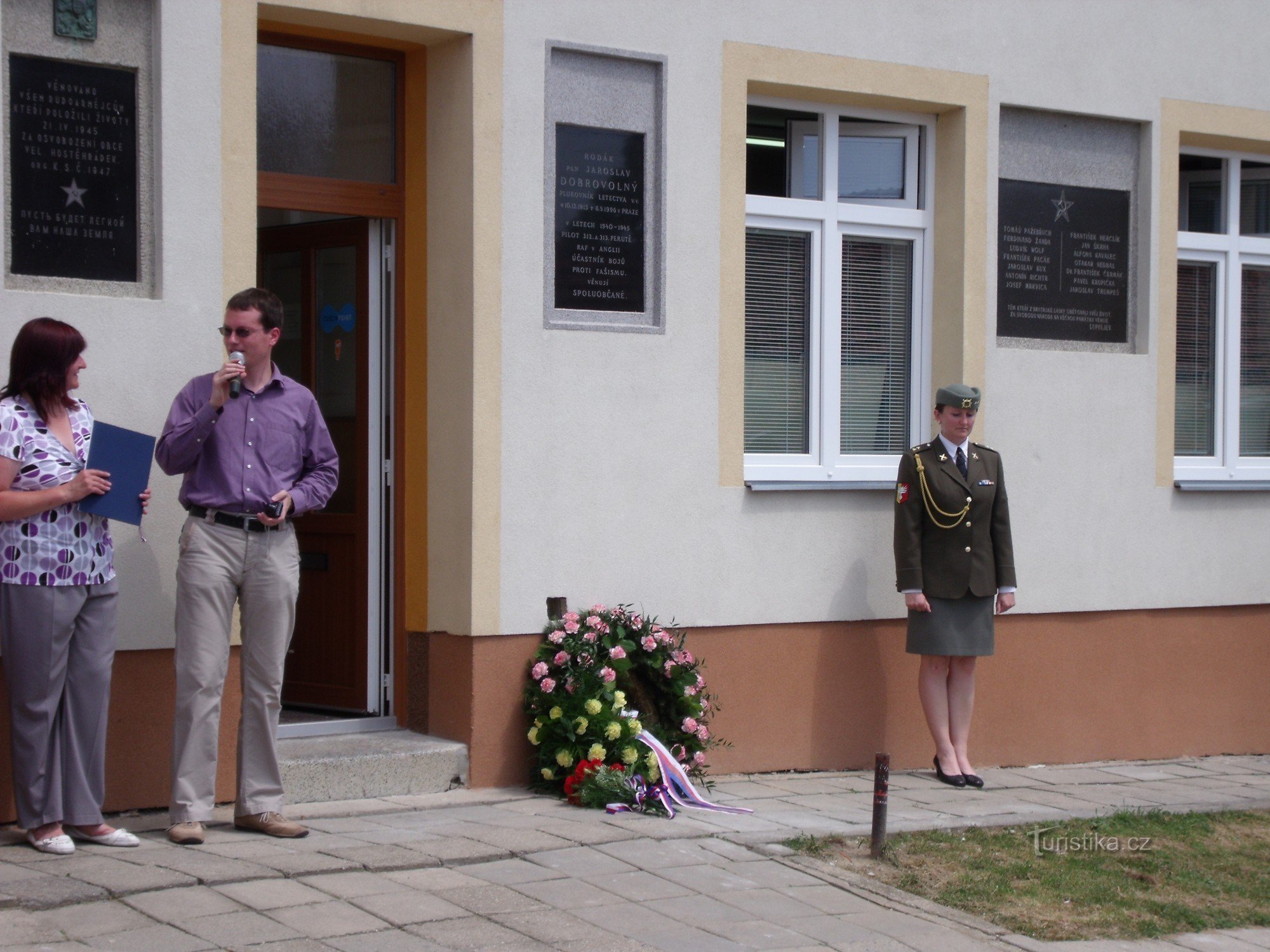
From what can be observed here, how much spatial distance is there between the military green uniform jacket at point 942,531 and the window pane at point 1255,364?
8.60ft

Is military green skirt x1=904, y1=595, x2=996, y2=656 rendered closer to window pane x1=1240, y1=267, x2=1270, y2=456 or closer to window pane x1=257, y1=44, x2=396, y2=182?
window pane x1=1240, y1=267, x2=1270, y2=456

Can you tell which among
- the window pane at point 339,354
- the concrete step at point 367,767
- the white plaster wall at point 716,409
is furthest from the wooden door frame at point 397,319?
the white plaster wall at point 716,409

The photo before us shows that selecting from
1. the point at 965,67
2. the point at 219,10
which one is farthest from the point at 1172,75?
the point at 219,10

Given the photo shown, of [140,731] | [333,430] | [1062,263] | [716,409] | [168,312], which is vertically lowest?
[140,731]

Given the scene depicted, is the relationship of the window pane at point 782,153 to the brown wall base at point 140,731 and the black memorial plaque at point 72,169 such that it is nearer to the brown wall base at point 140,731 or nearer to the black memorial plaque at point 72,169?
the black memorial plaque at point 72,169

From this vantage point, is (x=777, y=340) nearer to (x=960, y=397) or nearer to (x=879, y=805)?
(x=960, y=397)

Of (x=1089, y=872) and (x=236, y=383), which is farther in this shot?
(x=1089, y=872)

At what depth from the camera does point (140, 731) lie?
20.4 ft

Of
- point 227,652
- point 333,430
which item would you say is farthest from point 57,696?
point 333,430

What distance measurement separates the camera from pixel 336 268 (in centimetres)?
762

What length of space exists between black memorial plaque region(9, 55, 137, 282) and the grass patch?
348cm

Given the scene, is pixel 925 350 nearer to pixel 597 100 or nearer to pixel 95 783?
pixel 597 100

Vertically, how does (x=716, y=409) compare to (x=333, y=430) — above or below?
above

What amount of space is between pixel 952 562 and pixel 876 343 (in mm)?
1336
